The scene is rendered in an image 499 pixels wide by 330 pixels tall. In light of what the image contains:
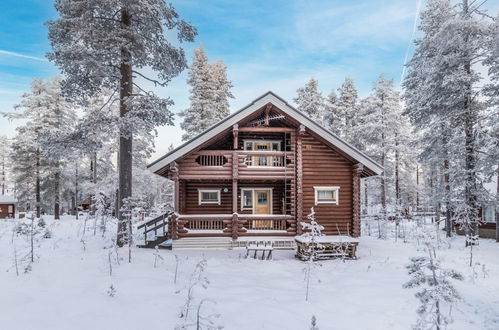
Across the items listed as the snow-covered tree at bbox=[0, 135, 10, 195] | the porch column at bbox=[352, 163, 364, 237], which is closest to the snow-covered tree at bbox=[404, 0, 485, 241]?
the porch column at bbox=[352, 163, 364, 237]

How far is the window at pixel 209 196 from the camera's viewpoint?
59.0ft

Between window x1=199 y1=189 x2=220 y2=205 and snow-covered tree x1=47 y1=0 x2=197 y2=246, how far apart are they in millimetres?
5427

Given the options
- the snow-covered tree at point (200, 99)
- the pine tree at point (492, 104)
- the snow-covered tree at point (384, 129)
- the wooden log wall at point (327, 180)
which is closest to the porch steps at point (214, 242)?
the wooden log wall at point (327, 180)

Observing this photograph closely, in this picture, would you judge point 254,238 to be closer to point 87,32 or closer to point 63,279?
point 63,279

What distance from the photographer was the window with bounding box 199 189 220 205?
17980 millimetres

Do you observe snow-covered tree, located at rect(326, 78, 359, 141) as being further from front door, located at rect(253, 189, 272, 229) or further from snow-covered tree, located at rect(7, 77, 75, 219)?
snow-covered tree, located at rect(7, 77, 75, 219)

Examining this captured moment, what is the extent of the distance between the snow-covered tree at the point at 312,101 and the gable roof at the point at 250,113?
18.2 m

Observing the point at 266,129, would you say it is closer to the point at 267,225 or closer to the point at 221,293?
the point at 267,225

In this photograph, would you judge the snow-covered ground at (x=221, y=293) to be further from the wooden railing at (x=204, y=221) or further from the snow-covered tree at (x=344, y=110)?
the snow-covered tree at (x=344, y=110)

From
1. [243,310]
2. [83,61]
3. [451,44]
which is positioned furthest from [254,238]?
[451,44]

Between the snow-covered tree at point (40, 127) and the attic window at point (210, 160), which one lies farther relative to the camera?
the snow-covered tree at point (40, 127)

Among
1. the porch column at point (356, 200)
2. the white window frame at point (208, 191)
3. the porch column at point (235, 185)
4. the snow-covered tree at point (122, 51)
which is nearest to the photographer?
the snow-covered tree at point (122, 51)

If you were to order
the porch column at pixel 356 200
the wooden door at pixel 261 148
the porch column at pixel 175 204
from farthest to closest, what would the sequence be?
the wooden door at pixel 261 148 < the porch column at pixel 356 200 < the porch column at pixel 175 204

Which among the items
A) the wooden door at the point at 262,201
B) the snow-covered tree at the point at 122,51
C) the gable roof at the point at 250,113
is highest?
the snow-covered tree at the point at 122,51
